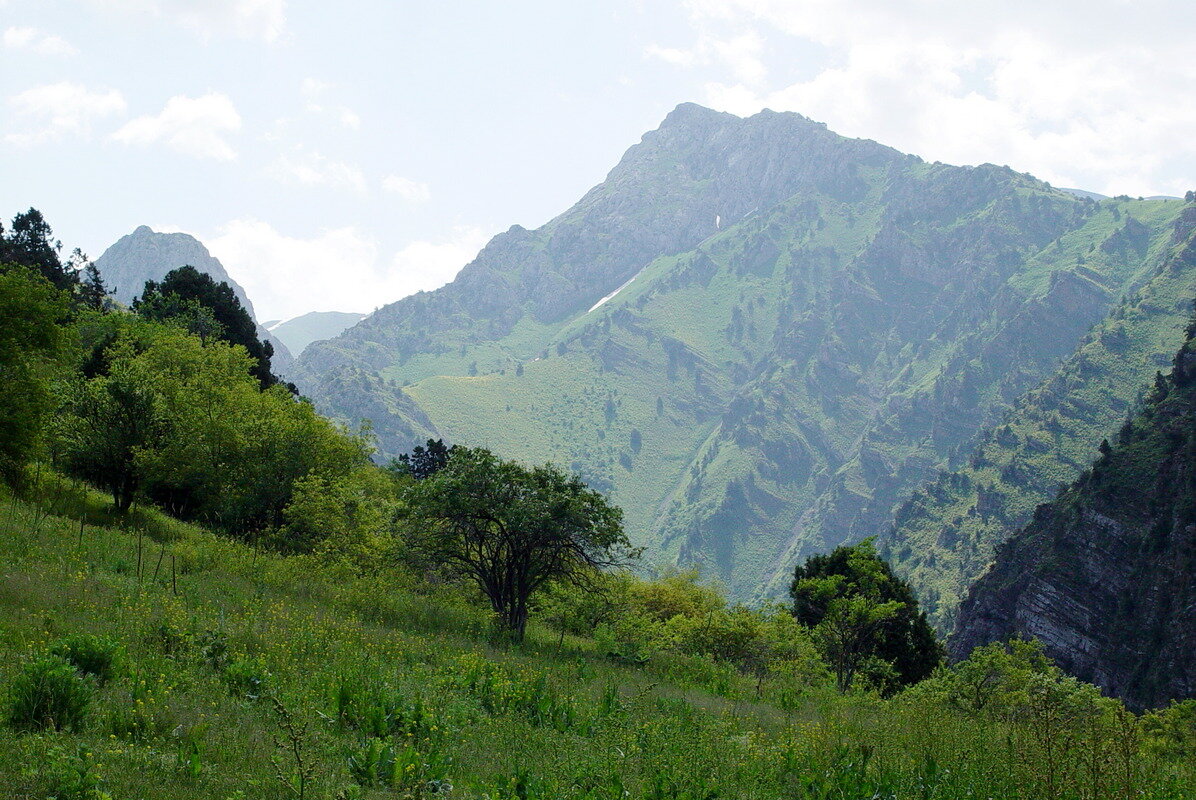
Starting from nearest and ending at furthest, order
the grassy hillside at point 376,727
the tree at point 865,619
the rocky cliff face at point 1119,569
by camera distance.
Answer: the grassy hillside at point 376,727, the tree at point 865,619, the rocky cliff face at point 1119,569

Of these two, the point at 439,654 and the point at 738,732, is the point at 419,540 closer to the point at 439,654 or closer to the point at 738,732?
the point at 439,654

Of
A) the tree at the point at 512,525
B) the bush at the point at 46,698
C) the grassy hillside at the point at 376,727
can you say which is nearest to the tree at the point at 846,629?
the tree at the point at 512,525

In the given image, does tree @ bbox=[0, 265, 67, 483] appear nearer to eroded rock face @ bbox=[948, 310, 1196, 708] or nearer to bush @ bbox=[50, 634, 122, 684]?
bush @ bbox=[50, 634, 122, 684]

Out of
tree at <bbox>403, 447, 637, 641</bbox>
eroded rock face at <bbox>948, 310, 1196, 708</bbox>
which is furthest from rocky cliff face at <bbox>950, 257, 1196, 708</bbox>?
tree at <bbox>403, 447, 637, 641</bbox>

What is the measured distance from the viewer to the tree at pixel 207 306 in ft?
243

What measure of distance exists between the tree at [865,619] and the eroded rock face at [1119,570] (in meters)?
56.2

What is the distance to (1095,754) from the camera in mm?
8578

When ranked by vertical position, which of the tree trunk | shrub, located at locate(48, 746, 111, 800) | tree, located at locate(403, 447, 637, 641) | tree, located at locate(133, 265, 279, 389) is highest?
tree, located at locate(133, 265, 279, 389)

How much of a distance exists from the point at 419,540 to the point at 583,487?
5871 millimetres

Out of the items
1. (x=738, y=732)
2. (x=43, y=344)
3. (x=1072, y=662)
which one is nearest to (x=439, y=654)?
(x=738, y=732)

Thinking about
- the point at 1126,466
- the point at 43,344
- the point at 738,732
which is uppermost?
the point at 1126,466

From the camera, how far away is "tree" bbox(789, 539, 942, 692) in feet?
129

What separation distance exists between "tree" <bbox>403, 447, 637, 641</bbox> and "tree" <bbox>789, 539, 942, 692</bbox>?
16.2 metres

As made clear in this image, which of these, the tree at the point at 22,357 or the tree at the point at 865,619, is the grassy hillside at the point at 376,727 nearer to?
the tree at the point at 22,357
